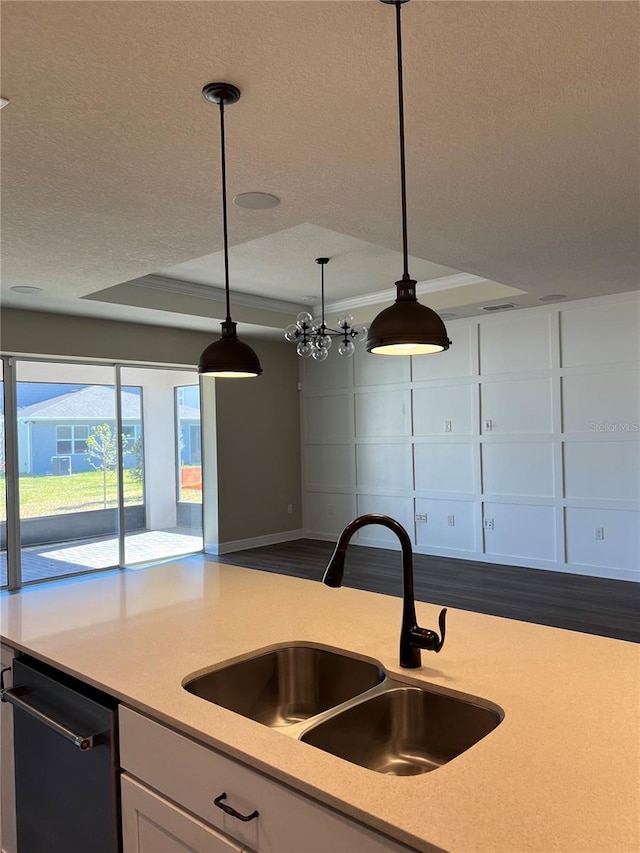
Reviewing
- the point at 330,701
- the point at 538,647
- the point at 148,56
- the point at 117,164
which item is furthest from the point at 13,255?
the point at 538,647

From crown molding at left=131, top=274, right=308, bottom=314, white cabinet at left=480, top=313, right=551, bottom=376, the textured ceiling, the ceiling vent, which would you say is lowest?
white cabinet at left=480, top=313, right=551, bottom=376

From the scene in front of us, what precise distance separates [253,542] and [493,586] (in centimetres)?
338

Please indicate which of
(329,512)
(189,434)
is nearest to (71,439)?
(189,434)

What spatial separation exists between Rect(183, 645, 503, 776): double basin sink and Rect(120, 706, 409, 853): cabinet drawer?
6.2 inches

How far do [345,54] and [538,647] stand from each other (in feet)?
6.27

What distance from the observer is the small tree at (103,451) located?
670cm

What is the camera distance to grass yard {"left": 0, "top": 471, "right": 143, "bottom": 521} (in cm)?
622

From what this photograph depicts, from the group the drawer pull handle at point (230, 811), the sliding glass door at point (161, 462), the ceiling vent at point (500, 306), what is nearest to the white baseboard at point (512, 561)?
the sliding glass door at point (161, 462)

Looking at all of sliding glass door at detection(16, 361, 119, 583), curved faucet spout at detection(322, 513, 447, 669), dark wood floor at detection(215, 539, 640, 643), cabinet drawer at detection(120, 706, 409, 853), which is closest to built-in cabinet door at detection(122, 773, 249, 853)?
cabinet drawer at detection(120, 706, 409, 853)

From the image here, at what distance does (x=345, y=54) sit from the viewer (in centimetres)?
198

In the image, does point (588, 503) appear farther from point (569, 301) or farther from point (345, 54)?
point (345, 54)

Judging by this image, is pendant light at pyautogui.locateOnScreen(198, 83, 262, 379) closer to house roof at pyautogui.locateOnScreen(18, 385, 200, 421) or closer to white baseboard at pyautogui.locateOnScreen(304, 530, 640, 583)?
house roof at pyautogui.locateOnScreen(18, 385, 200, 421)

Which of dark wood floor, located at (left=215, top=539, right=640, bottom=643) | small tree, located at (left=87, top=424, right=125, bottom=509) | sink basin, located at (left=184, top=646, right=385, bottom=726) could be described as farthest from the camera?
small tree, located at (left=87, top=424, right=125, bottom=509)

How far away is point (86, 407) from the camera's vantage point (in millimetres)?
6688
